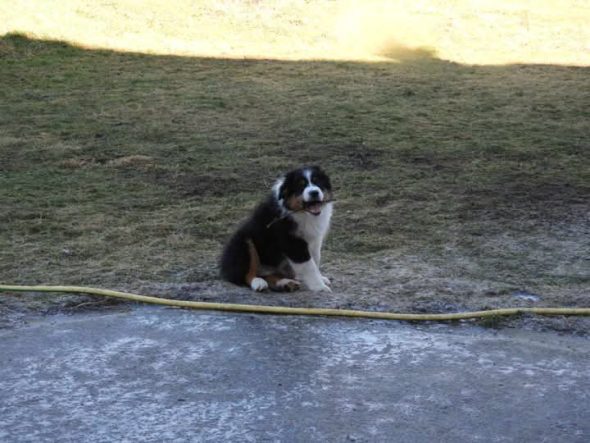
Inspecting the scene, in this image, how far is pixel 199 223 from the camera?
6879 mm

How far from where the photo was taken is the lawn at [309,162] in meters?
5.65

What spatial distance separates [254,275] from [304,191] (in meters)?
0.55

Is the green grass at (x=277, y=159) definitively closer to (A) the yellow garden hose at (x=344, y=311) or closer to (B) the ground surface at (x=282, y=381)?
(A) the yellow garden hose at (x=344, y=311)

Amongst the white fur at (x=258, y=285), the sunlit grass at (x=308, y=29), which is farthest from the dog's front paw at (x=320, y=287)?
the sunlit grass at (x=308, y=29)

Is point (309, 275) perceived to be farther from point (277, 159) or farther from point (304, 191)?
point (277, 159)

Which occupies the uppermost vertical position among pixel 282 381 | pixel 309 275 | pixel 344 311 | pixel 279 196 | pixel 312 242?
pixel 279 196

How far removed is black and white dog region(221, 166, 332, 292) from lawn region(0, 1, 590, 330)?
0.47ft

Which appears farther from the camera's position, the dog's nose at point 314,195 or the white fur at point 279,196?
the white fur at point 279,196

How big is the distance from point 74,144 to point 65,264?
3.45 meters

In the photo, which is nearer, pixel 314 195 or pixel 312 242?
pixel 314 195

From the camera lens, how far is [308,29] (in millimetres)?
13539

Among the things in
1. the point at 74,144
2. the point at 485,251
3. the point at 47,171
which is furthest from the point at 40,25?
the point at 485,251

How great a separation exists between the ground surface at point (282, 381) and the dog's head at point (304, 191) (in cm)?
86

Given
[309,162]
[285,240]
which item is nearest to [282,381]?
[285,240]
